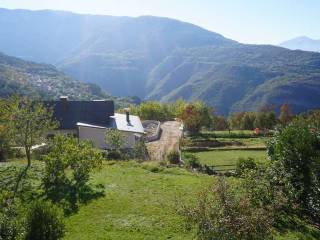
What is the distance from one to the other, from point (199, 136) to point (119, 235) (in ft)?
221

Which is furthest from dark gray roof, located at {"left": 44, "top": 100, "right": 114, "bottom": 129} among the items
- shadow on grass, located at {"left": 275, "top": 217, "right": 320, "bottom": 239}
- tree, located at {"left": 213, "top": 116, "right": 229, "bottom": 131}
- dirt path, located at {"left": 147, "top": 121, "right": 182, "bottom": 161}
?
tree, located at {"left": 213, "top": 116, "right": 229, "bottom": 131}

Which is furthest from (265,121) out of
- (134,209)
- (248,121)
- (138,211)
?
(138,211)

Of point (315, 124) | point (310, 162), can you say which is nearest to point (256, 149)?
point (315, 124)

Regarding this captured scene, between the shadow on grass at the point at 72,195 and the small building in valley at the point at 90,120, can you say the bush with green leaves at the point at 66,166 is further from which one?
the small building in valley at the point at 90,120

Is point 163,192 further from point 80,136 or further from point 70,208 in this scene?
point 80,136

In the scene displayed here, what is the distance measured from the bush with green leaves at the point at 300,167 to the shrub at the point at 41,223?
13.2m

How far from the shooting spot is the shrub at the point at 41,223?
55.0ft

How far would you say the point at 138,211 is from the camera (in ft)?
72.2

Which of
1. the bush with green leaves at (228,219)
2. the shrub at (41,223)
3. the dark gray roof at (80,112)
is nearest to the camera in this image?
the bush with green leaves at (228,219)

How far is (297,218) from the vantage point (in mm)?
23641

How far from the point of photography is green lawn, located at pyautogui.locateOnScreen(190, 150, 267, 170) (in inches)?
2154

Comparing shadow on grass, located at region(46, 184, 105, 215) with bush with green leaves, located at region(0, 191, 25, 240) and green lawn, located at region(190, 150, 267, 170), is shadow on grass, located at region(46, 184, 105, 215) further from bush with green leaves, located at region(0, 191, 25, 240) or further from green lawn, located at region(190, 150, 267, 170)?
green lawn, located at region(190, 150, 267, 170)

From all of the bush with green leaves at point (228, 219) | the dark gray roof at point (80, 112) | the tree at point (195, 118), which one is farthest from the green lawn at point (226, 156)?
the bush with green leaves at point (228, 219)

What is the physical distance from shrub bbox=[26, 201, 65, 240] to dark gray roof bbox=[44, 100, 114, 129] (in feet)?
148
